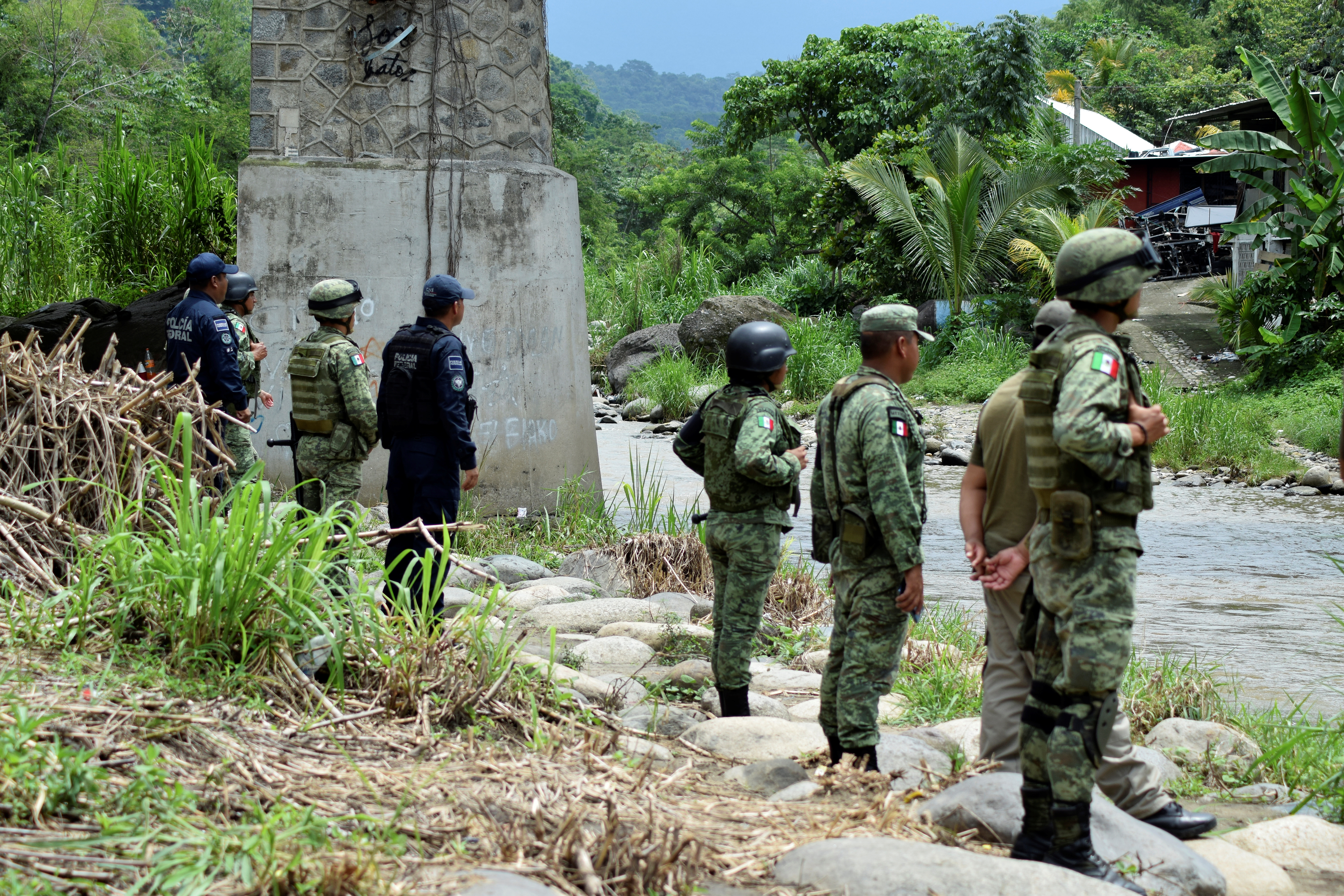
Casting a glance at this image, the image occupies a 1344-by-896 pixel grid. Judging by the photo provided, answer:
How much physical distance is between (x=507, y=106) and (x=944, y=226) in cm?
1400

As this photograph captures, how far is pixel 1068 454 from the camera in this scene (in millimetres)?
3080

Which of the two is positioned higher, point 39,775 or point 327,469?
point 327,469

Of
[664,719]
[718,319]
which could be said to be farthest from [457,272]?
[718,319]

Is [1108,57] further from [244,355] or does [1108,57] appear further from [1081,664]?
[1081,664]

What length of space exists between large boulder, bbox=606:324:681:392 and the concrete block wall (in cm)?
1195

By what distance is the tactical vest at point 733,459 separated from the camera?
4391 mm

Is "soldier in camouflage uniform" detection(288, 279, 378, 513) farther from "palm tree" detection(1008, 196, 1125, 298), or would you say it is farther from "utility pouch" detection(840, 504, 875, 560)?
"palm tree" detection(1008, 196, 1125, 298)

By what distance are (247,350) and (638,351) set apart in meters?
14.4

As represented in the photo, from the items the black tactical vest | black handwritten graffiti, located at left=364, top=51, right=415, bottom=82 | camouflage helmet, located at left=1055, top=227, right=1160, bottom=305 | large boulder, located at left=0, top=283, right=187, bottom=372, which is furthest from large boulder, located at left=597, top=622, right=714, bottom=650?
large boulder, located at left=0, top=283, right=187, bottom=372

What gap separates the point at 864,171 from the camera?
2164 cm

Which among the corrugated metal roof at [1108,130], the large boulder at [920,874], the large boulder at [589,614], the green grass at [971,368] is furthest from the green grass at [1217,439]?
the corrugated metal roof at [1108,130]

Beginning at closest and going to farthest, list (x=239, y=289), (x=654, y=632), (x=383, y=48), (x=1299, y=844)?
(x=1299, y=844)
(x=654, y=632)
(x=239, y=289)
(x=383, y=48)

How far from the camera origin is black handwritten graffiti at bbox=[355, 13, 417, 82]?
821 centimetres

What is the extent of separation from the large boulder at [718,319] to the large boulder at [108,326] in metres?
11.9
